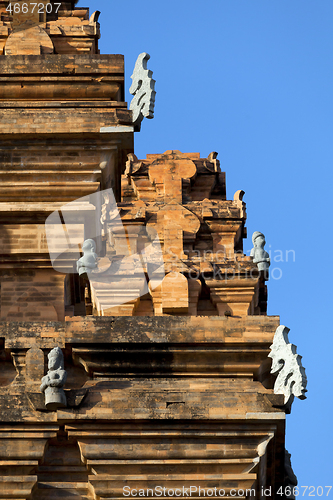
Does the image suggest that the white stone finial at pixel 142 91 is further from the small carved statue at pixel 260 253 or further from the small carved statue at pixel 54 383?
the small carved statue at pixel 54 383

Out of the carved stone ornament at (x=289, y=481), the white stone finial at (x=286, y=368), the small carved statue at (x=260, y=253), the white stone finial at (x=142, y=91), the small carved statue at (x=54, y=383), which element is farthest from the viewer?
the white stone finial at (x=142, y=91)

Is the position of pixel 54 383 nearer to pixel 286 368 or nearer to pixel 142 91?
pixel 286 368

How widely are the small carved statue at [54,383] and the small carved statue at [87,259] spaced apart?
9.70ft

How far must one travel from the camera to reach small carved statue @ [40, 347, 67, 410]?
74.7ft

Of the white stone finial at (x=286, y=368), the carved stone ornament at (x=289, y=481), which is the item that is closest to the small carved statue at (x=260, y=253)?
the white stone finial at (x=286, y=368)

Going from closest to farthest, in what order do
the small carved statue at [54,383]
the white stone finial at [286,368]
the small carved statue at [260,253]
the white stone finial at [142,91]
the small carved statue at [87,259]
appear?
the small carved statue at [54,383]
the white stone finial at [286,368]
the small carved statue at [87,259]
the small carved statue at [260,253]
the white stone finial at [142,91]

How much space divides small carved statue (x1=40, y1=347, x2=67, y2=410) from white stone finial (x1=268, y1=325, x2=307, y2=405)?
13.8 ft

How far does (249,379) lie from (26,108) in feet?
34.0

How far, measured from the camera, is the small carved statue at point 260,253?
2614cm

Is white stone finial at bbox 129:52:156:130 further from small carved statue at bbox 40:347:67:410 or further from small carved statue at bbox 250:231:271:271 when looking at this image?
small carved statue at bbox 40:347:67:410

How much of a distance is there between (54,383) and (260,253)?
6.00 m

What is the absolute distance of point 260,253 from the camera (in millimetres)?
26250

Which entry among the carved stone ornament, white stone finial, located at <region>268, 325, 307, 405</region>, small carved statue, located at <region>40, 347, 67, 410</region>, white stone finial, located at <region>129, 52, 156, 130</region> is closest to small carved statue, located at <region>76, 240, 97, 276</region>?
small carved statue, located at <region>40, 347, 67, 410</region>

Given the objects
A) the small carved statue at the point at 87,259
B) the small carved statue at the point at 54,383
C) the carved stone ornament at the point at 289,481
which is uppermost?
the small carved statue at the point at 87,259
